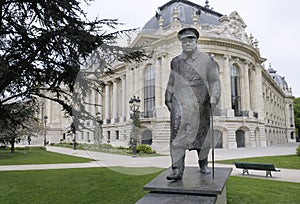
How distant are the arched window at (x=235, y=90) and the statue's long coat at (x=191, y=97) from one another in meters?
35.6

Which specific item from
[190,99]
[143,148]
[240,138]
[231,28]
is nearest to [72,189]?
[143,148]

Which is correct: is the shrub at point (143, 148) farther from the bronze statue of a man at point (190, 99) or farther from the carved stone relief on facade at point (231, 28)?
the carved stone relief on facade at point (231, 28)

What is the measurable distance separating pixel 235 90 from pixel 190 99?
124 feet

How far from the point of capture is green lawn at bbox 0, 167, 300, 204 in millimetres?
7723

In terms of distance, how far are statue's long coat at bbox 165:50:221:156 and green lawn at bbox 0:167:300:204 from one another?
7.23ft

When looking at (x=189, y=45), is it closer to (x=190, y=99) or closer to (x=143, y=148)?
(x=190, y=99)

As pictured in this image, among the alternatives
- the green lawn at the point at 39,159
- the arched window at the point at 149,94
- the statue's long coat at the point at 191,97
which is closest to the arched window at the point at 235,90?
Result: the green lawn at the point at 39,159

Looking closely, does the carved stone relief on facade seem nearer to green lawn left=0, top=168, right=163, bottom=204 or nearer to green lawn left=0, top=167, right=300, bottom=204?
green lawn left=0, top=167, right=300, bottom=204

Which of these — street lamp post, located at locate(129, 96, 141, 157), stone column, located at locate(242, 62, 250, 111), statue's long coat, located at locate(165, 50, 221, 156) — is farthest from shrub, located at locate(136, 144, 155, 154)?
stone column, located at locate(242, 62, 250, 111)

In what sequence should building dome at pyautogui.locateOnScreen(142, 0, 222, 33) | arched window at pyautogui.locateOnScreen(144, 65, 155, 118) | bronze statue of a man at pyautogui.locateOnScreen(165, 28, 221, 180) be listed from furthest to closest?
building dome at pyautogui.locateOnScreen(142, 0, 222, 33)
arched window at pyautogui.locateOnScreen(144, 65, 155, 118)
bronze statue of a man at pyautogui.locateOnScreen(165, 28, 221, 180)

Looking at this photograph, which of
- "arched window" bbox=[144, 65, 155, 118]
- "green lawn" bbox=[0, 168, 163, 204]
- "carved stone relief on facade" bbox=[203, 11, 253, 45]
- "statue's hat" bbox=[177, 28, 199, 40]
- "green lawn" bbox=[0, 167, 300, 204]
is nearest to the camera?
"statue's hat" bbox=[177, 28, 199, 40]

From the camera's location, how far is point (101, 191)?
895 cm

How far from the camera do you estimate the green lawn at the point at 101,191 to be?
25.3 ft

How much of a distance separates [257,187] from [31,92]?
29.0ft
